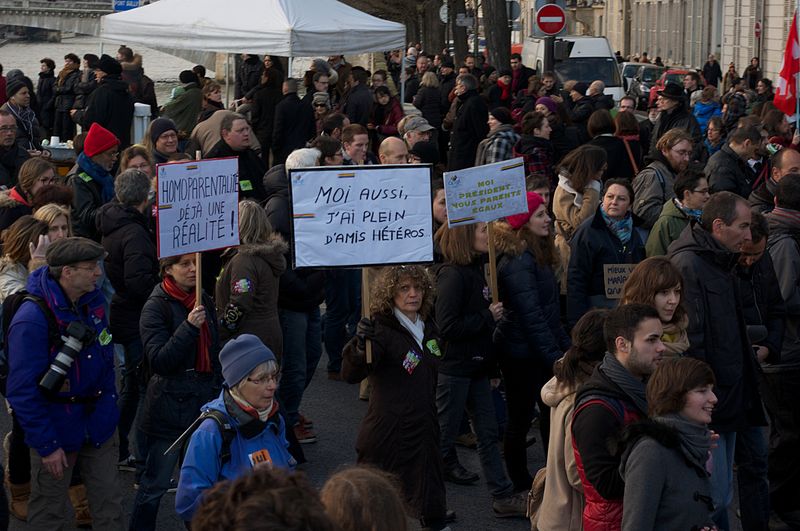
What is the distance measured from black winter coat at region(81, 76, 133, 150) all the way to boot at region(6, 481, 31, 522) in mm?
7110

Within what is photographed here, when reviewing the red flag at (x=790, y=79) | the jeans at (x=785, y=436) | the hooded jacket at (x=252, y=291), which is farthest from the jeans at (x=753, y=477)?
the red flag at (x=790, y=79)

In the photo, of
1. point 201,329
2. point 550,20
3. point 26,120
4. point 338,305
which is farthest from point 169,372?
point 550,20

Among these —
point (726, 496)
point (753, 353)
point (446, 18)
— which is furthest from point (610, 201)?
point (446, 18)

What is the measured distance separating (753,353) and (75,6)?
90.4m

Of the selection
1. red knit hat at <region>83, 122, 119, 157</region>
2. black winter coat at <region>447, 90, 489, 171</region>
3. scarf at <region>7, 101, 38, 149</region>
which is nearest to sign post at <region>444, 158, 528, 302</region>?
red knit hat at <region>83, 122, 119, 157</region>

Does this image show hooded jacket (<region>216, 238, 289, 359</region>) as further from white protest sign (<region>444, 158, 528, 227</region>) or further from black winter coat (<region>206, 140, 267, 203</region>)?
black winter coat (<region>206, 140, 267, 203</region>)

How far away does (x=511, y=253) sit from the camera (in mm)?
6379

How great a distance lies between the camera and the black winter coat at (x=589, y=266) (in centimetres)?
679

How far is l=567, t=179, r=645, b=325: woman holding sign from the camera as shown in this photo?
670cm

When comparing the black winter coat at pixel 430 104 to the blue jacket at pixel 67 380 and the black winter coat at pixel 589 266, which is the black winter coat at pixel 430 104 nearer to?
the black winter coat at pixel 589 266

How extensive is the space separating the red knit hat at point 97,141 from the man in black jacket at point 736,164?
4.41 meters

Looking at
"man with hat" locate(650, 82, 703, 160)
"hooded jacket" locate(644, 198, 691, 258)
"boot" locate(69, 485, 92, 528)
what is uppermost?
"man with hat" locate(650, 82, 703, 160)

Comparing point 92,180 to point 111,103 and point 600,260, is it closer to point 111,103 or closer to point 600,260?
point 600,260

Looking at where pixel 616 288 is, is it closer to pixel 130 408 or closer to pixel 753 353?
pixel 753 353
